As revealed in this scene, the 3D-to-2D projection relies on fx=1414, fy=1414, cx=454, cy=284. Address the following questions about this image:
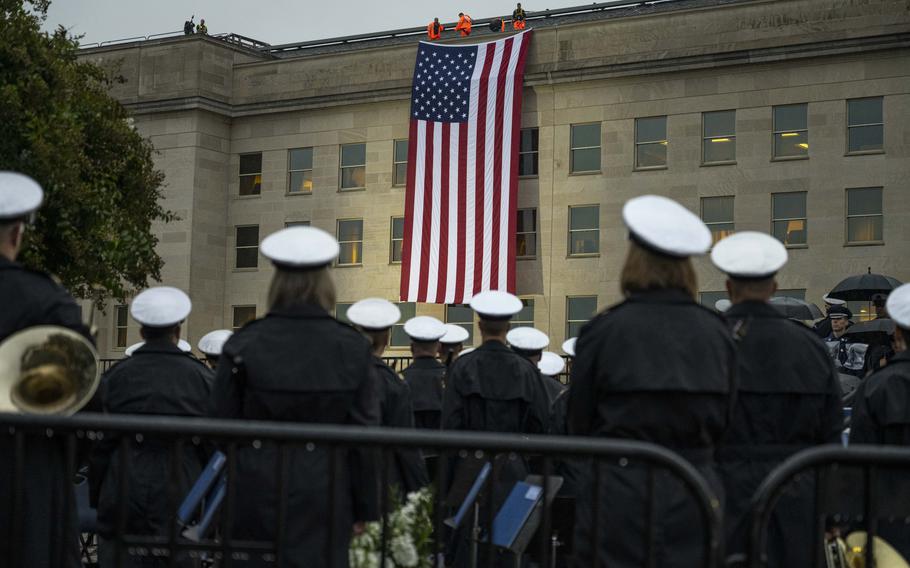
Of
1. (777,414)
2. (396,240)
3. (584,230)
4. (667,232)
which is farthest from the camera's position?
(396,240)

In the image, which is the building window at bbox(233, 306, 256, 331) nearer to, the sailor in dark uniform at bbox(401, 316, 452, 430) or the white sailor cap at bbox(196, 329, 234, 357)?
the white sailor cap at bbox(196, 329, 234, 357)

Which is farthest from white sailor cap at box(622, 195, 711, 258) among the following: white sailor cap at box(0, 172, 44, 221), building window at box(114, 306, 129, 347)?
building window at box(114, 306, 129, 347)

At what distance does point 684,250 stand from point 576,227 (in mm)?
37789

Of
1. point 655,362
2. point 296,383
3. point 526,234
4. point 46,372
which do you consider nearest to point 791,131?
point 526,234

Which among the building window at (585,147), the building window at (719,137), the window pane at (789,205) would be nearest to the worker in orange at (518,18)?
the building window at (585,147)

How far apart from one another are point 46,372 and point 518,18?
4071cm

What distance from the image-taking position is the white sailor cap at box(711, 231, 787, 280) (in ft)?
23.4

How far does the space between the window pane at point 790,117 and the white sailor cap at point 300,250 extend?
117ft

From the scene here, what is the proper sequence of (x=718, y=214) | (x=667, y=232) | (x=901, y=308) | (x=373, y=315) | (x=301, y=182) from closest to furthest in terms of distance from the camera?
1. (x=667, y=232)
2. (x=901, y=308)
3. (x=373, y=315)
4. (x=718, y=214)
5. (x=301, y=182)

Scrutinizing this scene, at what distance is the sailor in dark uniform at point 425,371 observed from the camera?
1308 cm

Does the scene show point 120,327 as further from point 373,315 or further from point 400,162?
point 373,315

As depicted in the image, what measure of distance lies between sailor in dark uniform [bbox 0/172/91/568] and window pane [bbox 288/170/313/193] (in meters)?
41.7

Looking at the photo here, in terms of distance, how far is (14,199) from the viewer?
21.5 ft

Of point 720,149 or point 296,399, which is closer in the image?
point 296,399
